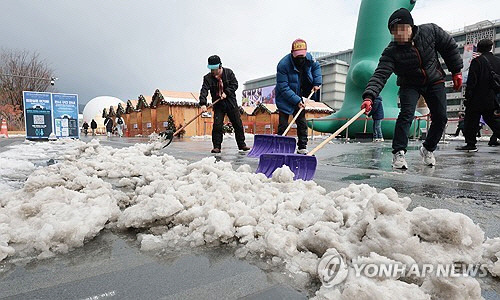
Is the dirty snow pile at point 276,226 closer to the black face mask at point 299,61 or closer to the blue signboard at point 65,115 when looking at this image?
the black face mask at point 299,61

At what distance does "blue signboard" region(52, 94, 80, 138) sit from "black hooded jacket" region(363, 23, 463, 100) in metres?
13.6

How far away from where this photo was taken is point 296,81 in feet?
15.4

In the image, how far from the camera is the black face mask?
4535 millimetres

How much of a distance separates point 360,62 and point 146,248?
13.2 meters

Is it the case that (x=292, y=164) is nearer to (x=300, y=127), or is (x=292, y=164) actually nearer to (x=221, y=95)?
(x=300, y=127)

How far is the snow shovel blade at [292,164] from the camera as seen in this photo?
2621 mm

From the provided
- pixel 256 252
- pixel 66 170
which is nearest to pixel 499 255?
pixel 256 252

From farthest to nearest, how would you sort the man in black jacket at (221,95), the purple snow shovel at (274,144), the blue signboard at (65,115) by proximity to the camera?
the blue signboard at (65,115), the man in black jacket at (221,95), the purple snow shovel at (274,144)

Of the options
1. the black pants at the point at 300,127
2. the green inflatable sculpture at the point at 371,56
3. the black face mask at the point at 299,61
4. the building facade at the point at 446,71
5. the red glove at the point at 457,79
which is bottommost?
the black pants at the point at 300,127

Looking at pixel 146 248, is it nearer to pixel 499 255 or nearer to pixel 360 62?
pixel 499 255

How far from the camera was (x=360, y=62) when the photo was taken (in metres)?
12.8

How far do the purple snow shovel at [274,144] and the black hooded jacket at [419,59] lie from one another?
122 centimetres

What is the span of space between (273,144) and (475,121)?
3.64 meters

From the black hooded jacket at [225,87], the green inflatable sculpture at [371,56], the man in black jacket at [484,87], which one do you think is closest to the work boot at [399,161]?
the man in black jacket at [484,87]
